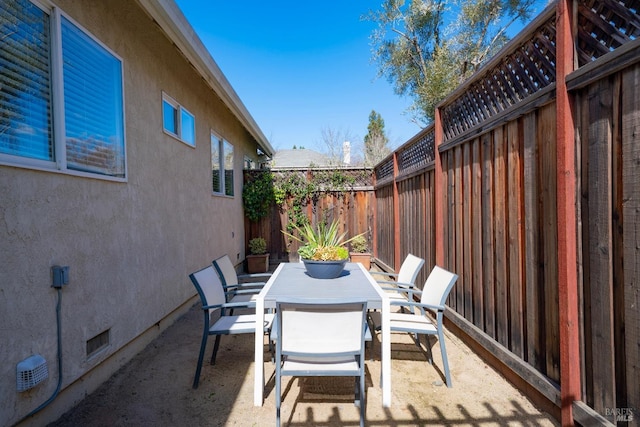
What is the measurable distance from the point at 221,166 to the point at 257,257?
2.35m

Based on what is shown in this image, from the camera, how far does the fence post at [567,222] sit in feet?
5.88

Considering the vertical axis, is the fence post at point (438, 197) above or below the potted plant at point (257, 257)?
above

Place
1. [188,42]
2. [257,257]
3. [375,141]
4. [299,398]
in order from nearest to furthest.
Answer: [299,398] < [188,42] < [257,257] < [375,141]

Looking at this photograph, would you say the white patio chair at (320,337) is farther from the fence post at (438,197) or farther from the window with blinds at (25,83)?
the fence post at (438,197)

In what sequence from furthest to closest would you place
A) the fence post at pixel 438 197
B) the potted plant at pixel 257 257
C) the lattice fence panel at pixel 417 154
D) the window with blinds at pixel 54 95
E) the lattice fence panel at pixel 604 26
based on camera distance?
the potted plant at pixel 257 257
the lattice fence panel at pixel 417 154
the fence post at pixel 438 197
the window with blinds at pixel 54 95
the lattice fence panel at pixel 604 26

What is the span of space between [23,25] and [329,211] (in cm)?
658

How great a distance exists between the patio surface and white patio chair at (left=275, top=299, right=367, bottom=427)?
0.36 m

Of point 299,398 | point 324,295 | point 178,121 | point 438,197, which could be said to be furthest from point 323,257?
point 178,121

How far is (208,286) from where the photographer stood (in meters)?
2.81

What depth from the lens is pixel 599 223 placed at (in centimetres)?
165

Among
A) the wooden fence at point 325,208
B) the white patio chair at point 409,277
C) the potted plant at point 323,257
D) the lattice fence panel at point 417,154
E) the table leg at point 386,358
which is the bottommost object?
the table leg at point 386,358

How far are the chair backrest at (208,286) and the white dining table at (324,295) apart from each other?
50 centimetres

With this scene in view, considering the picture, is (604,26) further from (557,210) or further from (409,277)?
(409,277)

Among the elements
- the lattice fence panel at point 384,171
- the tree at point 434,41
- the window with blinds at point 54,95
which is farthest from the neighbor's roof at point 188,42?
the tree at point 434,41
